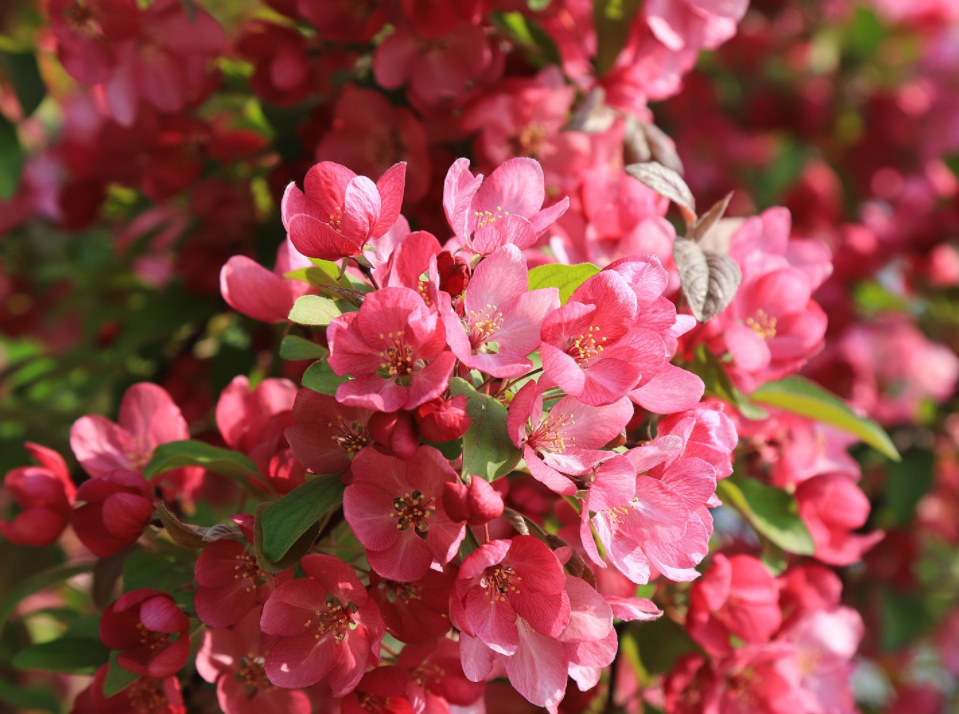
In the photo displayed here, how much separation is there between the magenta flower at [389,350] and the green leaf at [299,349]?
10 centimetres

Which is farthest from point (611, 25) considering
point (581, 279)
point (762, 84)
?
point (762, 84)

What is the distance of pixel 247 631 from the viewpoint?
975mm

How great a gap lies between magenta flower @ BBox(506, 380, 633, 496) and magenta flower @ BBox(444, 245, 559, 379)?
0.05m

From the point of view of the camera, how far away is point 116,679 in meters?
0.92

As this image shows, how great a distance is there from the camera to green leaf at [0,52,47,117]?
1.46m

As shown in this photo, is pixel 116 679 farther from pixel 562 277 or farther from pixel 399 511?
pixel 562 277

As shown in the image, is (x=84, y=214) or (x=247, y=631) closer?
(x=247, y=631)

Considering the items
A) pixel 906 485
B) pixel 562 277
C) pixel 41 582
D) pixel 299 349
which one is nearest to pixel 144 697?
pixel 41 582

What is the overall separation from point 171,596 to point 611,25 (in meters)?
0.98

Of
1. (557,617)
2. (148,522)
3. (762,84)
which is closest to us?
(557,617)

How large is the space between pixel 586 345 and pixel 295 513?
12.4 inches

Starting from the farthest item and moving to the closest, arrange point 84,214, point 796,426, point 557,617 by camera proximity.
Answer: point 84,214, point 796,426, point 557,617

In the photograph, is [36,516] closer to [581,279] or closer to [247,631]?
[247,631]

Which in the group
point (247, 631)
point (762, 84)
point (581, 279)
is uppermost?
point (581, 279)
